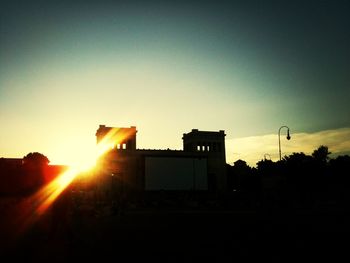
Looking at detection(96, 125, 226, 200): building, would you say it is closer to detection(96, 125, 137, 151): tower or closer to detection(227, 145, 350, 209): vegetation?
detection(96, 125, 137, 151): tower

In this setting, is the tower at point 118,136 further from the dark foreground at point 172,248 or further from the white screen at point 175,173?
the dark foreground at point 172,248

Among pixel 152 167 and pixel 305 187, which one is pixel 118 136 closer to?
pixel 152 167

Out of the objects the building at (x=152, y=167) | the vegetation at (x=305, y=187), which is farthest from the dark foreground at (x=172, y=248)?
the building at (x=152, y=167)

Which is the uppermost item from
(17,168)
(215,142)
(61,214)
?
A: (215,142)

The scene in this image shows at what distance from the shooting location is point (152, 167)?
60969 mm

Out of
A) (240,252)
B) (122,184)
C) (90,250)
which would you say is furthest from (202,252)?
(122,184)

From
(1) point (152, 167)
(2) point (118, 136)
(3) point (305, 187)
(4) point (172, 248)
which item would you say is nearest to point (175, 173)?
(1) point (152, 167)

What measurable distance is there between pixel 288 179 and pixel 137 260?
51.8 metres

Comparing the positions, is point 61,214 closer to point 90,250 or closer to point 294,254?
point 90,250

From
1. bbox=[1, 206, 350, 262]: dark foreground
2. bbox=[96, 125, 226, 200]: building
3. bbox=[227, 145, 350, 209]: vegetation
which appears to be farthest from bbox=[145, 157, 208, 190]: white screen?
bbox=[1, 206, 350, 262]: dark foreground

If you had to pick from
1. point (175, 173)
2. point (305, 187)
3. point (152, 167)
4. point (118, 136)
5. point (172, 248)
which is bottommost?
point (172, 248)

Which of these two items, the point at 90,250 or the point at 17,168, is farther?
the point at 90,250

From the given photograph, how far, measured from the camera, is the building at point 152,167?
193ft

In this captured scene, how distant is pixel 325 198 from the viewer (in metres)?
43.8
